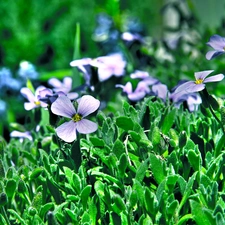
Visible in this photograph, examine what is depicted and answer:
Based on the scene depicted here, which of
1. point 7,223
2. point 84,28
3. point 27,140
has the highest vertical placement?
point 84,28

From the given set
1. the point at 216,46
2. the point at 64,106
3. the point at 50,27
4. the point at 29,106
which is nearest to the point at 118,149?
the point at 64,106

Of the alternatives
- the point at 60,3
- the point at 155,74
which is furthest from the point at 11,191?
the point at 60,3

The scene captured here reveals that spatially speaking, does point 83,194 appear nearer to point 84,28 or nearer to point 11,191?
point 11,191

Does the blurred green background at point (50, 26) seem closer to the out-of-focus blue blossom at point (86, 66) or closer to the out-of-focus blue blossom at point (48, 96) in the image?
the out-of-focus blue blossom at point (86, 66)

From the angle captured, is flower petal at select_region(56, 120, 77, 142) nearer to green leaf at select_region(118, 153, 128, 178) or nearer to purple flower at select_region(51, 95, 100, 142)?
purple flower at select_region(51, 95, 100, 142)

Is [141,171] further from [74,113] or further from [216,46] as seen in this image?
[216,46]

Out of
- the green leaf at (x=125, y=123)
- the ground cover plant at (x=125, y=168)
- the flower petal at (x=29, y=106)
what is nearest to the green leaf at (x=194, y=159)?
the ground cover plant at (x=125, y=168)

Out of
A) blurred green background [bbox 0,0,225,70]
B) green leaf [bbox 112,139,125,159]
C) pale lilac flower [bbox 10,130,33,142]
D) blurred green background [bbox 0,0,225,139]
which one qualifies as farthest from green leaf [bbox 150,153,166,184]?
blurred green background [bbox 0,0,225,70]

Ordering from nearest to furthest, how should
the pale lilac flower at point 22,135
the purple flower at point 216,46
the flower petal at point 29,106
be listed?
the purple flower at point 216,46, the flower petal at point 29,106, the pale lilac flower at point 22,135
